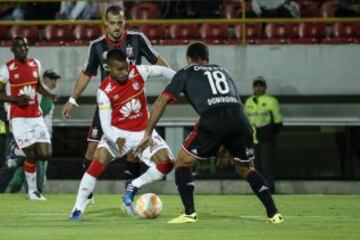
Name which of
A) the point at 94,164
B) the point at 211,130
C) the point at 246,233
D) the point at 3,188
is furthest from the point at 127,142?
the point at 3,188

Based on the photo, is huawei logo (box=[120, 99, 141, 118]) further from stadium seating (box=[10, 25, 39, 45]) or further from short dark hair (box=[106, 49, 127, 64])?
stadium seating (box=[10, 25, 39, 45])

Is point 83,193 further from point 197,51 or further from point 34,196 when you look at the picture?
point 34,196

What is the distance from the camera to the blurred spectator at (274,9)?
21.2 meters

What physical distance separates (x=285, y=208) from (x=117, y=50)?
10.6ft

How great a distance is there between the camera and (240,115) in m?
11.3

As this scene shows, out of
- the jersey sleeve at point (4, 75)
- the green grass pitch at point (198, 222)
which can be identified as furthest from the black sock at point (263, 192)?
the jersey sleeve at point (4, 75)

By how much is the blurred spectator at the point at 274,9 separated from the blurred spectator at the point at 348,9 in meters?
0.79

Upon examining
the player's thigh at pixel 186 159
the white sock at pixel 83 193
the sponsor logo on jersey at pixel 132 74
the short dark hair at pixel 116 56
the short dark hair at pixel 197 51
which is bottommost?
the white sock at pixel 83 193

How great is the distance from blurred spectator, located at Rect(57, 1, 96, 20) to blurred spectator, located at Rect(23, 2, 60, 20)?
0.76 feet

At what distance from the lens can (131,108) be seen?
1230 centimetres

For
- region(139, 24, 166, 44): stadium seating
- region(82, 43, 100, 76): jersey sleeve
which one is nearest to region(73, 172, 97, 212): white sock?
region(82, 43, 100, 76): jersey sleeve

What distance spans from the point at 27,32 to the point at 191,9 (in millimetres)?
3223

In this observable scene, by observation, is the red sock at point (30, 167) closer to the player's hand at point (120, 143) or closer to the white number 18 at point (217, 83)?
the player's hand at point (120, 143)

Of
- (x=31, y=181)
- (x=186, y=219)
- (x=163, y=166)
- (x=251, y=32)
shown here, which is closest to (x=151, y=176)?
(x=163, y=166)
